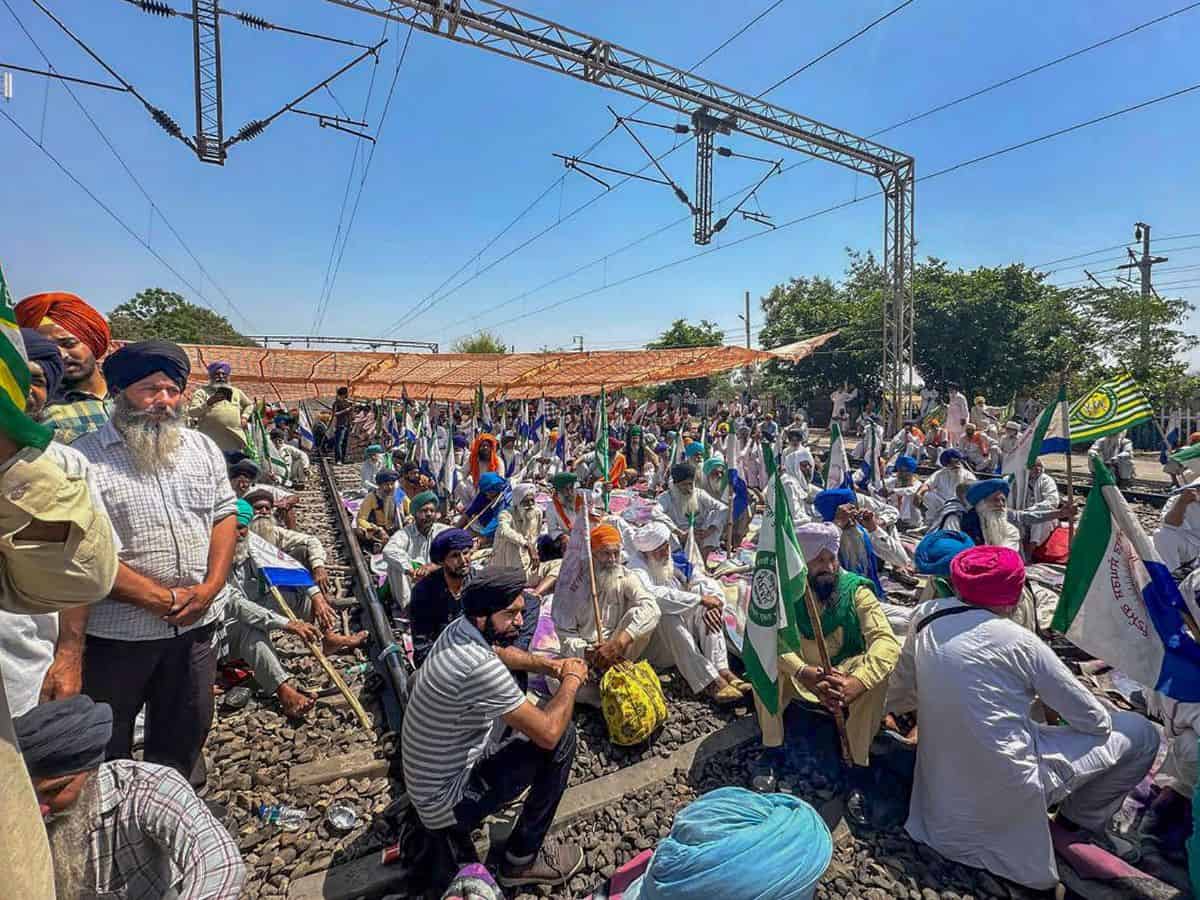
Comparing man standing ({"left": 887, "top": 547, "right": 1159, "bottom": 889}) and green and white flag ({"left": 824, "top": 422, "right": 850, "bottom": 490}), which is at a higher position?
green and white flag ({"left": 824, "top": 422, "right": 850, "bottom": 490})

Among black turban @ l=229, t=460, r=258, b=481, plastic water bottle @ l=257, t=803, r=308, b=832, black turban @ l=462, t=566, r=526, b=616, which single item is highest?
black turban @ l=229, t=460, r=258, b=481

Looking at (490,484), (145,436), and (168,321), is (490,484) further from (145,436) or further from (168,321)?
(168,321)

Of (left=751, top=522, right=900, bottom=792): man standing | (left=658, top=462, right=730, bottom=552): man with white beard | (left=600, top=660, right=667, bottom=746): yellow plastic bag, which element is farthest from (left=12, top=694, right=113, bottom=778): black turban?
(left=658, top=462, right=730, bottom=552): man with white beard

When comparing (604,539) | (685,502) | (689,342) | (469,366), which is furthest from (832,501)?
(689,342)

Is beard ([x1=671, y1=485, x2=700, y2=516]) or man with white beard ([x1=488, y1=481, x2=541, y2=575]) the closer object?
man with white beard ([x1=488, y1=481, x2=541, y2=575])

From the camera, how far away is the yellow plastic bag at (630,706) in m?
3.74

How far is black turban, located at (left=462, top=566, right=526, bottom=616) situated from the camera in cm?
264

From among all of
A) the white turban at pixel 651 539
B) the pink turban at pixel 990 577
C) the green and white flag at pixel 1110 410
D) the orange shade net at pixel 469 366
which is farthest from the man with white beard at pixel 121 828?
the orange shade net at pixel 469 366

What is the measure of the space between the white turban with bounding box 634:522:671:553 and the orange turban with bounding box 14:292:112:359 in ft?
12.7

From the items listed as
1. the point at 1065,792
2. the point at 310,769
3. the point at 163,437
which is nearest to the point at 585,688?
the point at 310,769

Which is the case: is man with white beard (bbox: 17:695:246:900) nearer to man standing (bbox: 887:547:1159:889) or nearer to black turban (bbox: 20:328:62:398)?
black turban (bbox: 20:328:62:398)

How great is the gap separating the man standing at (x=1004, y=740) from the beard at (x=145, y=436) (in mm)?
3411

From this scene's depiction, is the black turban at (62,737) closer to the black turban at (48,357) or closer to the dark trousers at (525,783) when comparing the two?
the black turban at (48,357)

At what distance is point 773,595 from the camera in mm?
3301
